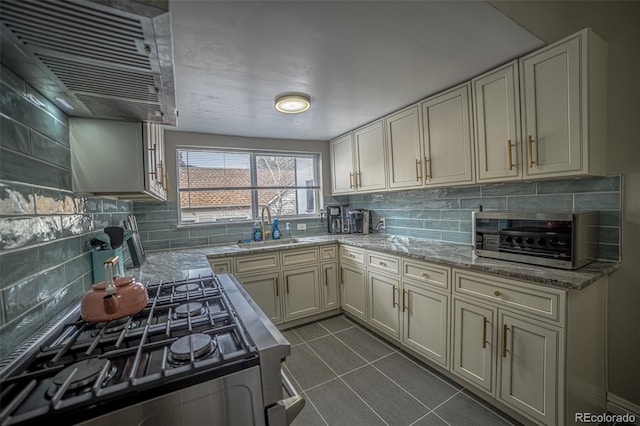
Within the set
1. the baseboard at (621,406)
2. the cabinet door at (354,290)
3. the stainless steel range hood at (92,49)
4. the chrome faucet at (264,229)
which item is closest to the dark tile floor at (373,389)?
the cabinet door at (354,290)

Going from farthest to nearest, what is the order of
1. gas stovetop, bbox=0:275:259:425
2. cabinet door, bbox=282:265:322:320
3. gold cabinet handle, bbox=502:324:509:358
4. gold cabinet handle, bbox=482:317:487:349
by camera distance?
1. cabinet door, bbox=282:265:322:320
2. gold cabinet handle, bbox=482:317:487:349
3. gold cabinet handle, bbox=502:324:509:358
4. gas stovetop, bbox=0:275:259:425

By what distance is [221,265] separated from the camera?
254 centimetres

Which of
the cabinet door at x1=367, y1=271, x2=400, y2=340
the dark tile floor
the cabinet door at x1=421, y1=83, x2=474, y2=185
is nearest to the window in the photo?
the cabinet door at x1=367, y1=271, x2=400, y2=340

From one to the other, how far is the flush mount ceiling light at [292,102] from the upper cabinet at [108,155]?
39.6 inches

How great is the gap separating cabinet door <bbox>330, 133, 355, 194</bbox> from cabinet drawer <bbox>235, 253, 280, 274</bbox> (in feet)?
4.10

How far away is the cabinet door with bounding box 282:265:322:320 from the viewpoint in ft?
9.29

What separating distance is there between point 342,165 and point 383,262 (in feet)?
4.82

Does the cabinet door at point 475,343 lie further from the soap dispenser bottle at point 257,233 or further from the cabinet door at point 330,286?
the soap dispenser bottle at point 257,233

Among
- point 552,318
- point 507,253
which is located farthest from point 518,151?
point 552,318

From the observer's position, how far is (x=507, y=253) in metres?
1.72

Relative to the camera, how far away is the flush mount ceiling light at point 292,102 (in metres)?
2.09

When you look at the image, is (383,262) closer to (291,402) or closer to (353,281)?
(353,281)

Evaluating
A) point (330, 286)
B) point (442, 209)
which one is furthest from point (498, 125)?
point (330, 286)
